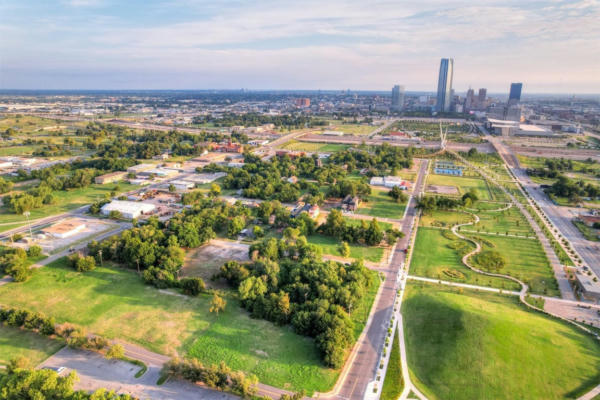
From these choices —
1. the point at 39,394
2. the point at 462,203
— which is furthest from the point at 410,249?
the point at 39,394

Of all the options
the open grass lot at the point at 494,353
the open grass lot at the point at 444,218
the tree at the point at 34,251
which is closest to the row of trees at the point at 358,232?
the open grass lot at the point at 444,218

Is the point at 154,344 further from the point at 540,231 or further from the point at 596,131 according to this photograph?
the point at 596,131

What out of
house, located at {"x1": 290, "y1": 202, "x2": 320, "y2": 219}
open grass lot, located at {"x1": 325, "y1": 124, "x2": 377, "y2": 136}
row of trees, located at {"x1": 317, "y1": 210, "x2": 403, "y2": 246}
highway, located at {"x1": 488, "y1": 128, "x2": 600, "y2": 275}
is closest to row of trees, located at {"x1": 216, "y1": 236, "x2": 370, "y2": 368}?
row of trees, located at {"x1": 317, "y1": 210, "x2": 403, "y2": 246}

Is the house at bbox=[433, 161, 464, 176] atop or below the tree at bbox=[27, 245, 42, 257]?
atop

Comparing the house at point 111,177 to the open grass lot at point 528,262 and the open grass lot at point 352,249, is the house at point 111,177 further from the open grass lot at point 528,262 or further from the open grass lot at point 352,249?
the open grass lot at point 528,262

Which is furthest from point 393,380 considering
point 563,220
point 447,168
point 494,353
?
point 447,168

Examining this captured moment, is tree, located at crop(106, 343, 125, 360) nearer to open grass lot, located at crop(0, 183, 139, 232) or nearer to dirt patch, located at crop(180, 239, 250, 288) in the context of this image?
dirt patch, located at crop(180, 239, 250, 288)

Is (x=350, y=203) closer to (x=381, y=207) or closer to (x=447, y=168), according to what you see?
(x=381, y=207)
